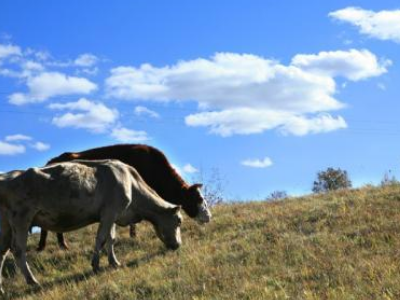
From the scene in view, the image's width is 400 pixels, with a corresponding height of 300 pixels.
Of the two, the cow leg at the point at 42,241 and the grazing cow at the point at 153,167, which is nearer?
the cow leg at the point at 42,241

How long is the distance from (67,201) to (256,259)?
390 cm

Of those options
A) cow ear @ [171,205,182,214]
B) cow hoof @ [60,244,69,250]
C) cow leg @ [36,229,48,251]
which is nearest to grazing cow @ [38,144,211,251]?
cow leg @ [36,229,48,251]

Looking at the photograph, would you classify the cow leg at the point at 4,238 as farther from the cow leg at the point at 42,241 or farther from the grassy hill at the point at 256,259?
the cow leg at the point at 42,241

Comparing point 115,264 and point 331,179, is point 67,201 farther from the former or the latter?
point 331,179

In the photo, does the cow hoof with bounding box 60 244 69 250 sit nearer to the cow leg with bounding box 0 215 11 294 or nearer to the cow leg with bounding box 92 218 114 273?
the cow leg with bounding box 0 215 11 294

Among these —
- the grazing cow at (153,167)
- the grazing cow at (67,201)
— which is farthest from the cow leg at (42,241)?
the grazing cow at (67,201)

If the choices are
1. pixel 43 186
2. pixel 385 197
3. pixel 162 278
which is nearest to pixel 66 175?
pixel 43 186

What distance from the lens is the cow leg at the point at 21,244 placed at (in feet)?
42.2

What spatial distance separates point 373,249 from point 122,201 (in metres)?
5.02

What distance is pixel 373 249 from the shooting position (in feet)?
39.0

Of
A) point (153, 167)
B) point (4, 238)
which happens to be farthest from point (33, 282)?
point (153, 167)

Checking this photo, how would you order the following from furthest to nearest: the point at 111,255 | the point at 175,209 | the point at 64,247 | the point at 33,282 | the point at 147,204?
the point at 64,247, the point at 175,209, the point at 147,204, the point at 111,255, the point at 33,282

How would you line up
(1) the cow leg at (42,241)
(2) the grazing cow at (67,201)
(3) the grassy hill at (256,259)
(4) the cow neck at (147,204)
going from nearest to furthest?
(3) the grassy hill at (256,259)
(2) the grazing cow at (67,201)
(4) the cow neck at (147,204)
(1) the cow leg at (42,241)

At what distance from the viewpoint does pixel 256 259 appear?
12.2 m
